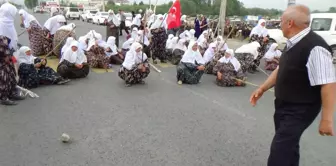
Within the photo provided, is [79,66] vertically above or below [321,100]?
below

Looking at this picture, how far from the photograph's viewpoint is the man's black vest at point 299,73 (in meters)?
2.35

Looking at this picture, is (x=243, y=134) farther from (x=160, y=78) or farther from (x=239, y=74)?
(x=160, y=78)

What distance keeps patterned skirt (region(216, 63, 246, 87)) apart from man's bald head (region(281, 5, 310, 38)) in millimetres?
5247

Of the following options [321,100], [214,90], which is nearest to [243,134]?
[321,100]

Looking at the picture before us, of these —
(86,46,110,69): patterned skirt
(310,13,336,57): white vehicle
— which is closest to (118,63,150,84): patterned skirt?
(86,46,110,69): patterned skirt

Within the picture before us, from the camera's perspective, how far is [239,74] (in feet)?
26.2

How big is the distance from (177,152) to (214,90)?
11.9 feet

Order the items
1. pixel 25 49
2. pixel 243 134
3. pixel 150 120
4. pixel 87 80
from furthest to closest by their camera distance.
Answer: pixel 87 80 < pixel 25 49 < pixel 150 120 < pixel 243 134

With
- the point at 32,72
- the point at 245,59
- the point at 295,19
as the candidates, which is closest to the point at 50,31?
the point at 32,72

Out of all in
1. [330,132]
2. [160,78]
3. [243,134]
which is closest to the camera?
[330,132]

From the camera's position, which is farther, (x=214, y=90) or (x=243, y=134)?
(x=214, y=90)

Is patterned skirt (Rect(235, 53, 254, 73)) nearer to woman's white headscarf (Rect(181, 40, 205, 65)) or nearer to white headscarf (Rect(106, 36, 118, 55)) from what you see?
woman's white headscarf (Rect(181, 40, 205, 65))

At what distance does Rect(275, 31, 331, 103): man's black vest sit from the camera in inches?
92.4

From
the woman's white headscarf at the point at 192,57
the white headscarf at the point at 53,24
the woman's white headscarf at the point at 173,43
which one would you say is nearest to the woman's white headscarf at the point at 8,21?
the white headscarf at the point at 53,24
